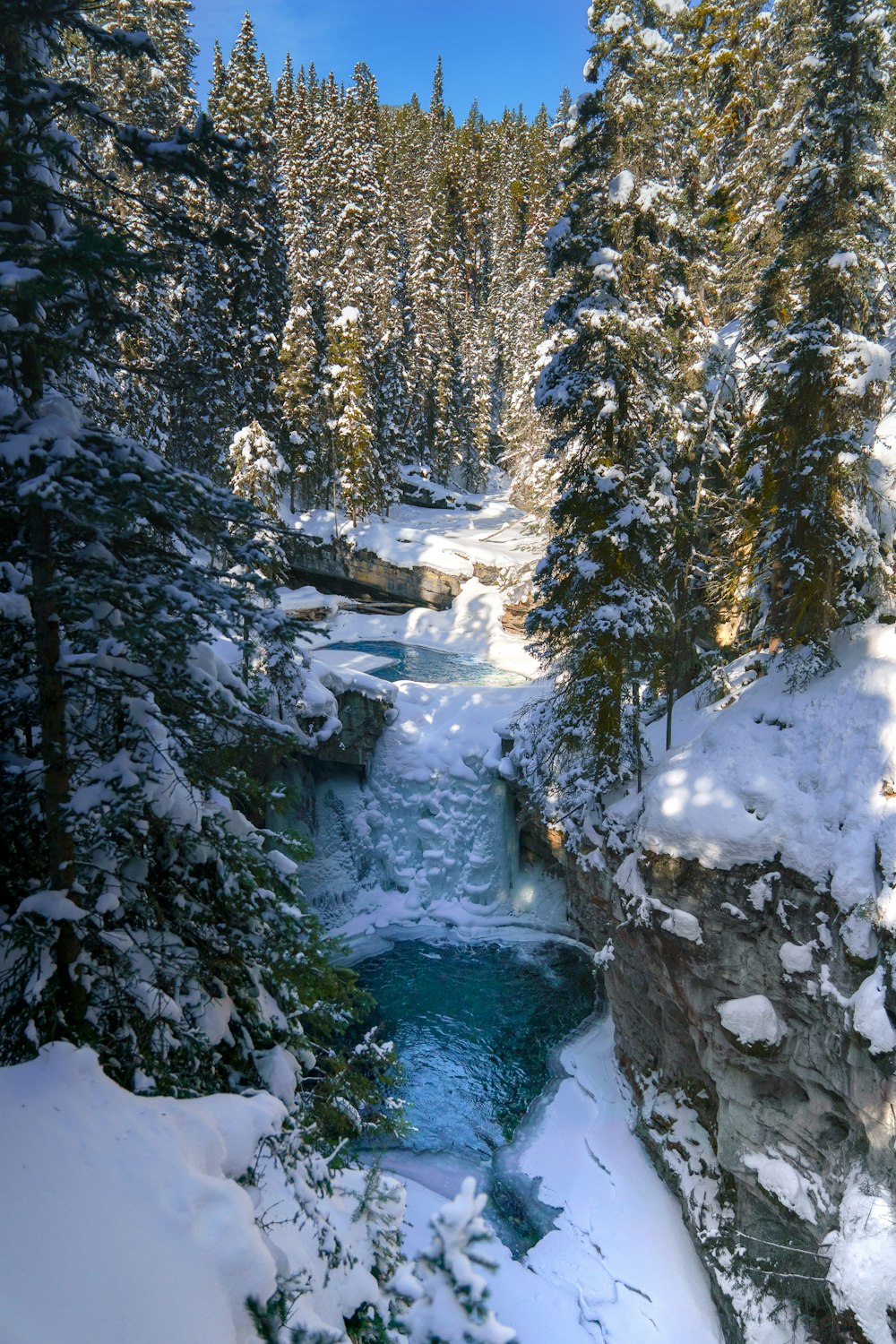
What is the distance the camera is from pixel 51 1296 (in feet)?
10.7

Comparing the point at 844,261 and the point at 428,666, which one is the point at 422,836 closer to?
the point at 428,666

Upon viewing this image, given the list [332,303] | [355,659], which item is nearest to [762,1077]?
[355,659]

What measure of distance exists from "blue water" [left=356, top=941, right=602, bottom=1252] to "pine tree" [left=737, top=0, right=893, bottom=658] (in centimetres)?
952

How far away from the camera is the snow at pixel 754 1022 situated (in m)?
9.48

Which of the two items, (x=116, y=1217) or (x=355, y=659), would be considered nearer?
(x=116, y=1217)

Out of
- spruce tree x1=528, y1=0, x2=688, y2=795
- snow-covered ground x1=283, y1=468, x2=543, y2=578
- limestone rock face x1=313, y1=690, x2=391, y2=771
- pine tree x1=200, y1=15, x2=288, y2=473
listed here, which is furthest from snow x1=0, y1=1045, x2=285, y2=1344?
pine tree x1=200, y1=15, x2=288, y2=473

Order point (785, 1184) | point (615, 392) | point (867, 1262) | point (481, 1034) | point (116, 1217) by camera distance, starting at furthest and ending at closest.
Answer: point (481, 1034)
point (615, 392)
point (785, 1184)
point (867, 1262)
point (116, 1217)

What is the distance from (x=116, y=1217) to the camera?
3.70 m

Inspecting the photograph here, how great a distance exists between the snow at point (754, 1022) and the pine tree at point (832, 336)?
4991 mm

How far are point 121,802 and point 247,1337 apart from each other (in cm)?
286

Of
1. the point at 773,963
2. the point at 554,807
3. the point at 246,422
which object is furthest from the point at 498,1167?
the point at 246,422

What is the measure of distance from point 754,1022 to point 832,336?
9.68m

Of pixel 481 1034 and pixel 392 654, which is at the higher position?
pixel 392 654

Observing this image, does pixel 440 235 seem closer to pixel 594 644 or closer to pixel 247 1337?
pixel 594 644
